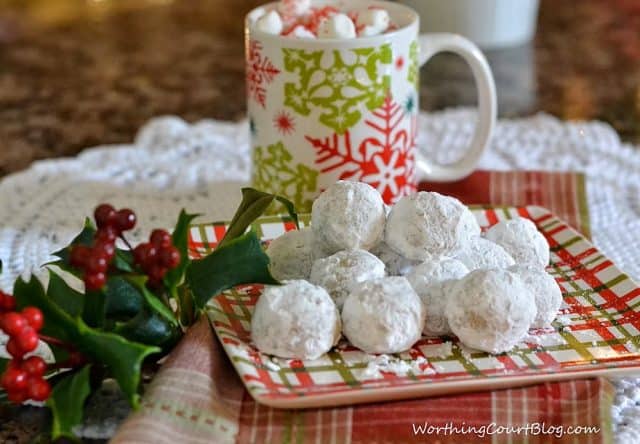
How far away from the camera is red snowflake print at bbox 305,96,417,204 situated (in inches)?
31.1

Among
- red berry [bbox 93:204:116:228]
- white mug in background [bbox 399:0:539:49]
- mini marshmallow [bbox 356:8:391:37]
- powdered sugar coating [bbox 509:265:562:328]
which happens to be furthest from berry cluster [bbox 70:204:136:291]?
white mug in background [bbox 399:0:539:49]

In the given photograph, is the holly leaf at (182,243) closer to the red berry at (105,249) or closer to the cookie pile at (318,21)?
the red berry at (105,249)

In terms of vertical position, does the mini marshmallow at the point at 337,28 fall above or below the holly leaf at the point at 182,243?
above

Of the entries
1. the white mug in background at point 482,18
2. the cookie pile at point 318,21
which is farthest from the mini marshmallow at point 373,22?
the white mug in background at point 482,18

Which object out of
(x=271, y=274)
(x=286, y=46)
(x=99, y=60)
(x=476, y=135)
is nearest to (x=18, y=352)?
(x=271, y=274)

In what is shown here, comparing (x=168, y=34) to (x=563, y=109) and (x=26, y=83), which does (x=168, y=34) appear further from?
(x=563, y=109)

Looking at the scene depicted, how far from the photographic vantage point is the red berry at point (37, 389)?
49cm

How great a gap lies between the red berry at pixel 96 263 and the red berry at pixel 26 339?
4 centimetres

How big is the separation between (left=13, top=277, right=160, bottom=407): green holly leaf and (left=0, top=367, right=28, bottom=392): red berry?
0.03 m

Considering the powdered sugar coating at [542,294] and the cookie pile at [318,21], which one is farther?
the cookie pile at [318,21]

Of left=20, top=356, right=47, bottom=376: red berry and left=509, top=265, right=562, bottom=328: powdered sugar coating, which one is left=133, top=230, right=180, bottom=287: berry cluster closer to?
left=20, top=356, right=47, bottom=376: red berry

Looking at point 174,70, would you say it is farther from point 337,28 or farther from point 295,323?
point 295,323

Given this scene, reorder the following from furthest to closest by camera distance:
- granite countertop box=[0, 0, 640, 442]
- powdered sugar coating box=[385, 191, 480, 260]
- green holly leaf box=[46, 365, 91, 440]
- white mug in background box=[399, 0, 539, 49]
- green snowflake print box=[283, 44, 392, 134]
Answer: white mug in background box=[399, 0, 539, 49] < granite countertop box=[0, 0, 640, 442] < green snowflake print box=[283, 44, 392, 134] < powdered sugar coating box=[385, 191, 480, 260] < green holly leaf box=[46, 365, 91, 440]

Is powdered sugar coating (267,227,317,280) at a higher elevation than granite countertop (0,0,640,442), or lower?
higher
